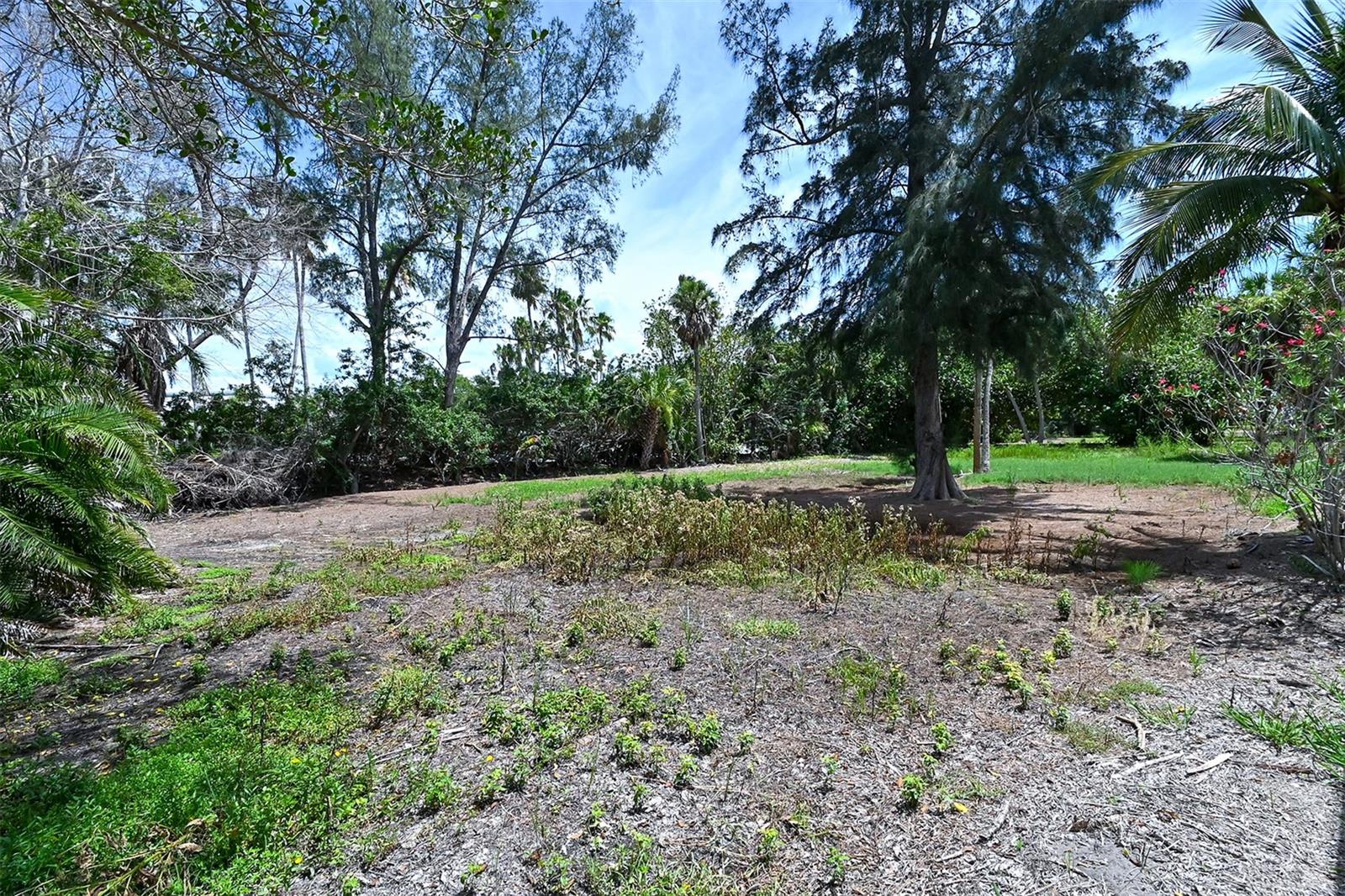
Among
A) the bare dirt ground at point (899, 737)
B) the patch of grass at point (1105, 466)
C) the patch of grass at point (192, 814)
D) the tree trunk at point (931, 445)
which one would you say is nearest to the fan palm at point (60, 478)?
the bare dirt ground at point (899, 737)

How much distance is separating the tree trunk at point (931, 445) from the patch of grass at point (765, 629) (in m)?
6.48

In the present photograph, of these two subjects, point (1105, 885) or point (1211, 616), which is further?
point (1211, 616)

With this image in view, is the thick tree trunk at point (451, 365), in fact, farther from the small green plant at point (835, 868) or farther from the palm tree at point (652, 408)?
the small green plant at point (835, 868)

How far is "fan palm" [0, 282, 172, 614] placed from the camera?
3.56m

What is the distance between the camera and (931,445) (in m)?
9.71

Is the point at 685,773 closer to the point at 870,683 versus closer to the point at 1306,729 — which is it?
the point at 870,683

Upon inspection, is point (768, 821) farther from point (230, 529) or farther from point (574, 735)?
point (230, 529)

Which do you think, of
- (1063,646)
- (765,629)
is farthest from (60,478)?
(1063,646)

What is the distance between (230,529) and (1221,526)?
1262 cm

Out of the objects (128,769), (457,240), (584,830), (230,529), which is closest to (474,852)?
(584,830)

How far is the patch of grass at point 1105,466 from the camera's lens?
1023 centimetres

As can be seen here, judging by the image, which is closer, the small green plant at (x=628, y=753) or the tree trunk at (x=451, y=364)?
the small green plant at (x=628, y=753)

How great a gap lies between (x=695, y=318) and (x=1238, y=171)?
49.8 ft

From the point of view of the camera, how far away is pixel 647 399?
18.8 m
